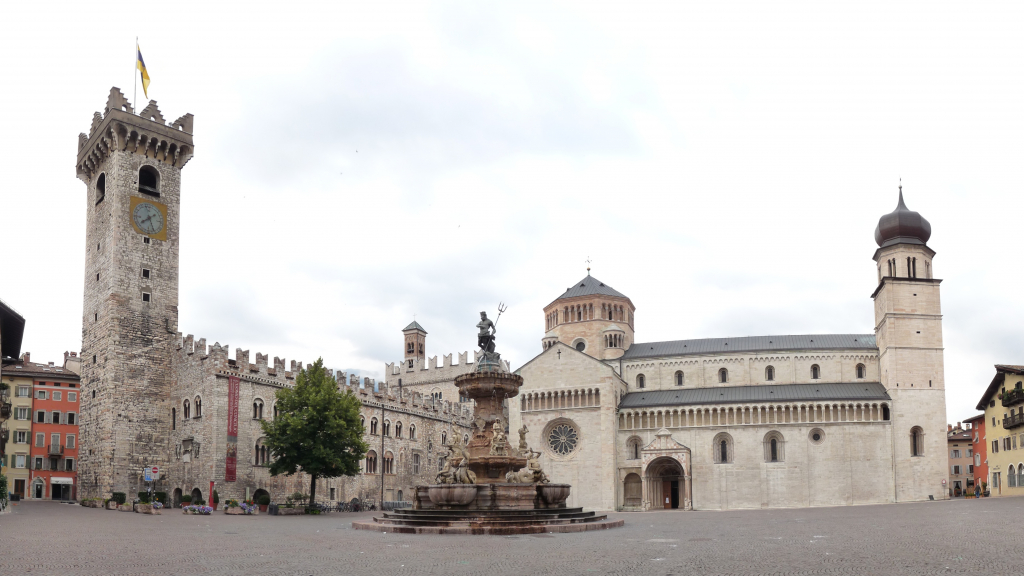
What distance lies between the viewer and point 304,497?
5838 centimetres

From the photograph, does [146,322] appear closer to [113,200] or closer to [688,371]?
[113,200]

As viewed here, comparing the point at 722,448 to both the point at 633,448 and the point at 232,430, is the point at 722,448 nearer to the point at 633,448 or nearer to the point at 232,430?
the point at 633,448

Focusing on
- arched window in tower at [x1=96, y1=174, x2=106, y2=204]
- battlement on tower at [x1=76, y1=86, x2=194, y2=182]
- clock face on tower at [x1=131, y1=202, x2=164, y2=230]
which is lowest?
clock face on tower at [x1=131, y1=202, x2=164, y2=230]

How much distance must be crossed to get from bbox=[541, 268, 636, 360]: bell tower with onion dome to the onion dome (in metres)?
25.6

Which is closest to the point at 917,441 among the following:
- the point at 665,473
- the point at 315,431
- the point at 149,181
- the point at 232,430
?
the point at 665,473

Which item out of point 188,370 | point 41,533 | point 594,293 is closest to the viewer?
point 41,533

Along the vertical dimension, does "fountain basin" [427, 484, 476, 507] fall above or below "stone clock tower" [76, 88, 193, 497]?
below

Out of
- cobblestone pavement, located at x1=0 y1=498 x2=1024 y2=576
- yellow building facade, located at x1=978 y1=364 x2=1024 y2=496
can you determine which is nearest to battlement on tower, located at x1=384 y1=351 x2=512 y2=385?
yellow building facade, located at x1=978 y1=364 x2=1024 y2=496

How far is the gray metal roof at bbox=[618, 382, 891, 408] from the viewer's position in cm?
7331

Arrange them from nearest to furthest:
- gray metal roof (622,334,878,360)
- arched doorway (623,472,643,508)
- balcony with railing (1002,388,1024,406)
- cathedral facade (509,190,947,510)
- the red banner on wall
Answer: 1. the red banner on wall
2. balcony with railing (1002,388,1024,406)
3. cathedral facade (509,190,947,510)
4. arched doorway (623,472,643,508)
5. gray metal roof (622,334,878,360)

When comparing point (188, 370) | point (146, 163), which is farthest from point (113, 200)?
point (188, 370)

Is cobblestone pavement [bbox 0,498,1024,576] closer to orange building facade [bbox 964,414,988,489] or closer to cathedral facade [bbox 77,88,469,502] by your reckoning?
cathedral facade [bbox 77,88,469,502]

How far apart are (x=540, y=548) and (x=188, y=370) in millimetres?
46854

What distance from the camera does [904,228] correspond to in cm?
7575
